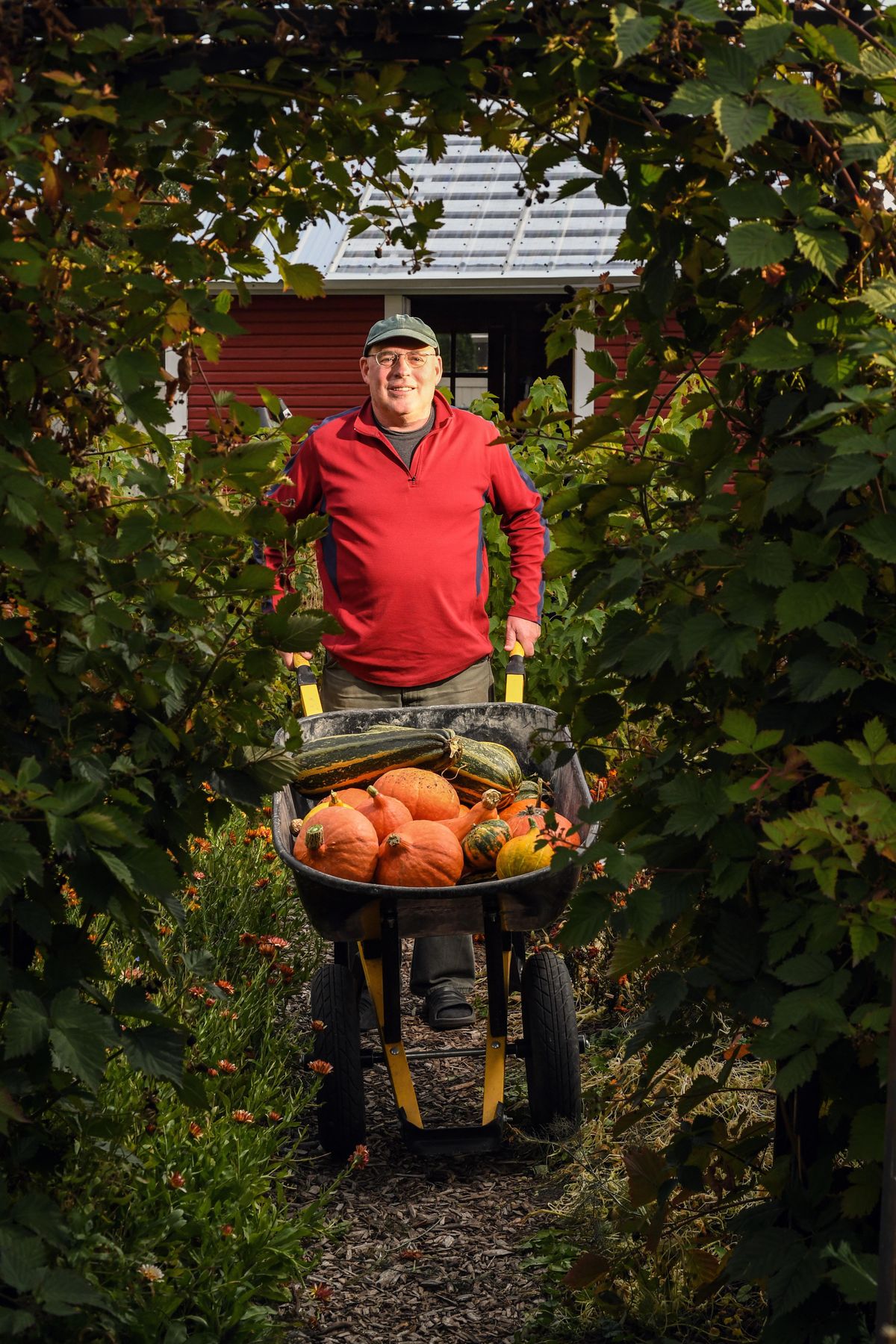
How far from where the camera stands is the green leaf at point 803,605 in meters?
1.83

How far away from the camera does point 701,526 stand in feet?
6.43

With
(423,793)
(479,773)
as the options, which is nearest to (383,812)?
(423,793)

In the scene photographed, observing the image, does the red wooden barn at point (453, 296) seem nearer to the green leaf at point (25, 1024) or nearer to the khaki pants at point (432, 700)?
the khaki pants at point (432, 700)

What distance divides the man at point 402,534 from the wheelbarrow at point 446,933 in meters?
0.44

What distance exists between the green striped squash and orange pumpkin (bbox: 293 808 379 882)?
227 millimetres

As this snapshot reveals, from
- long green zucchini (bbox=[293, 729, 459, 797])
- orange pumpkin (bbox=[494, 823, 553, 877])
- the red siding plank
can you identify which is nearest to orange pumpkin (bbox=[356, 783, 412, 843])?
long green zucchini (bbox=[293, 729, 459, 797])

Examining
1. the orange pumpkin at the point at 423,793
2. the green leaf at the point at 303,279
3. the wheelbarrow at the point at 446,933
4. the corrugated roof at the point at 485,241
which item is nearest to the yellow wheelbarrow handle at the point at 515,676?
the wheelbarrow at the point at 446,933

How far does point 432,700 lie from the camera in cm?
430

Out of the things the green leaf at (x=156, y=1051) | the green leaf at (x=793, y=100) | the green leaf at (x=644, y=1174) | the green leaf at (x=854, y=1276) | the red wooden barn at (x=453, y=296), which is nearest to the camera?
the green leaf at (x=854, y=1276)

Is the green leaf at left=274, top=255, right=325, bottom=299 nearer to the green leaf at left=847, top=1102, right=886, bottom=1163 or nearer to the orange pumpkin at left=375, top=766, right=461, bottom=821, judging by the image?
A: the green leaf at left=847, top=1102, right=886, bottom=1163

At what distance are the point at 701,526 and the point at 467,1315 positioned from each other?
70.3 inches

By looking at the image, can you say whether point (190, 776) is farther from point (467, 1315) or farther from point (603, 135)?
point (467, 1315)

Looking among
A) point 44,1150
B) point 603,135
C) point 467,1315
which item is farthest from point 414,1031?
point 603,135

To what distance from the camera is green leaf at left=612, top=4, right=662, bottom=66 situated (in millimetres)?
1635
